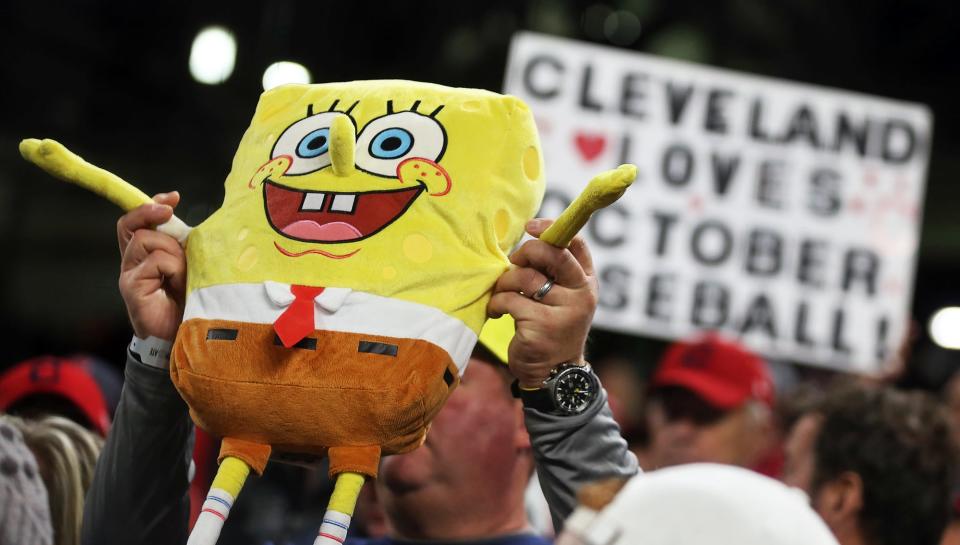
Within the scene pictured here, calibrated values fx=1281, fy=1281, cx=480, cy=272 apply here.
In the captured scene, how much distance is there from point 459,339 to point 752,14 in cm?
552

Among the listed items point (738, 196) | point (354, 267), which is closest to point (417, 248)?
Answer: point (354, 267)

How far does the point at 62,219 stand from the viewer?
22.8 feet

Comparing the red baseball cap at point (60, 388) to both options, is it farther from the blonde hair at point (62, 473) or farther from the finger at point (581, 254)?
the finger at point (581, 254)

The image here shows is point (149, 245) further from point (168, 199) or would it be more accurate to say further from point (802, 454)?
point (802, 454)

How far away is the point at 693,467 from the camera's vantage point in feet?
3.01

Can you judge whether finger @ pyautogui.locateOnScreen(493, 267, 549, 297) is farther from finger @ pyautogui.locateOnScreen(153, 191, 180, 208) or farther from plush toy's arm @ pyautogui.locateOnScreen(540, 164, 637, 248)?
finger @ pyautogui.locateOnScreen(153, 191, 180, 208)

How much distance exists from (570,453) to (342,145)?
0.40 meters

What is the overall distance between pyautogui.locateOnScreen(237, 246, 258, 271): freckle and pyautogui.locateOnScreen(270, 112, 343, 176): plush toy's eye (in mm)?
94

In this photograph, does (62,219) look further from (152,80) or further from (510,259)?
(510,259)

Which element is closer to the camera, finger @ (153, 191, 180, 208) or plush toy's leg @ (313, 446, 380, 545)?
plush toy's leg @ (313, 446, 380, 545)

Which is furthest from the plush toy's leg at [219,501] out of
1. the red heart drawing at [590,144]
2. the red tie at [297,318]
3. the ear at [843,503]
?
the red heart drawing at [590,144]

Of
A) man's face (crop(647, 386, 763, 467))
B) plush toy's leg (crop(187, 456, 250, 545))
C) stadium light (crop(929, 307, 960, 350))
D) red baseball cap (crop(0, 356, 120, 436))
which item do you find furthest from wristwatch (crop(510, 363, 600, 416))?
stadium light (crop(929, 307, 960, 350))

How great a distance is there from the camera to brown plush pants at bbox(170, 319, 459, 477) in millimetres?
1195

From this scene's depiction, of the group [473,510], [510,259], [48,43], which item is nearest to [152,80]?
[48,43]
